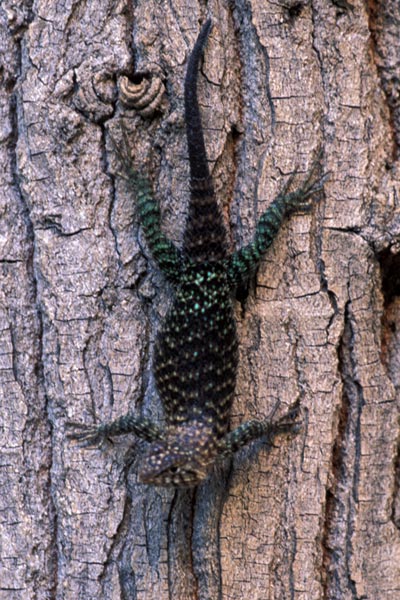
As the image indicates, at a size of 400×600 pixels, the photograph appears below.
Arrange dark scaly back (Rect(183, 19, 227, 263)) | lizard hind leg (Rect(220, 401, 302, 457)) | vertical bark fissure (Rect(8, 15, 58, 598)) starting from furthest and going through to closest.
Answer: vertical bark fissure (Rect(8, 15, 58, 598)) < lizard hind leg (Rect(220, 401, 302, 457)) < dark scaly back (Rect(183, 19, 227, 263))

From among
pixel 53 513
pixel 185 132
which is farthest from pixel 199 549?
pixel 185 132

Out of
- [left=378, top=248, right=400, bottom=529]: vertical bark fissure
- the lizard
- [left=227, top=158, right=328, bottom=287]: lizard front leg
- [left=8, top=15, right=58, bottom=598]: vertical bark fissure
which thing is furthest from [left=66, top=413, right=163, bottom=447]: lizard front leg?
[left=378, top=248, right=400, bottom=529]: vertical bark fissure

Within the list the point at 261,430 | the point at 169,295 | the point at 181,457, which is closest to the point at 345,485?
the point at 261,430

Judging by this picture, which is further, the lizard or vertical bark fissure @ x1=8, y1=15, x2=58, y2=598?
vertical bark fissure @ x1=8, y1=15, x2=58, y2=598

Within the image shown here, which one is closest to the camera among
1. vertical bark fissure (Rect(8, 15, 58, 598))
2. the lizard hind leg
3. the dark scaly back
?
the dark scaly back

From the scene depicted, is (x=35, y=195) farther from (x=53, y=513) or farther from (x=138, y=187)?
(x=53, y=513)

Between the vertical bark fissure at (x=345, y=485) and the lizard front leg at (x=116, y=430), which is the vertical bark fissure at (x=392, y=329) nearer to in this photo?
the vertical bark fissure at (x=345, y=485)

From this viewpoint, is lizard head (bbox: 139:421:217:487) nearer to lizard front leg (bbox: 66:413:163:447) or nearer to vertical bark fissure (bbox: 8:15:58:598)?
lizard front leg (bbox: 66:413:163:447)
